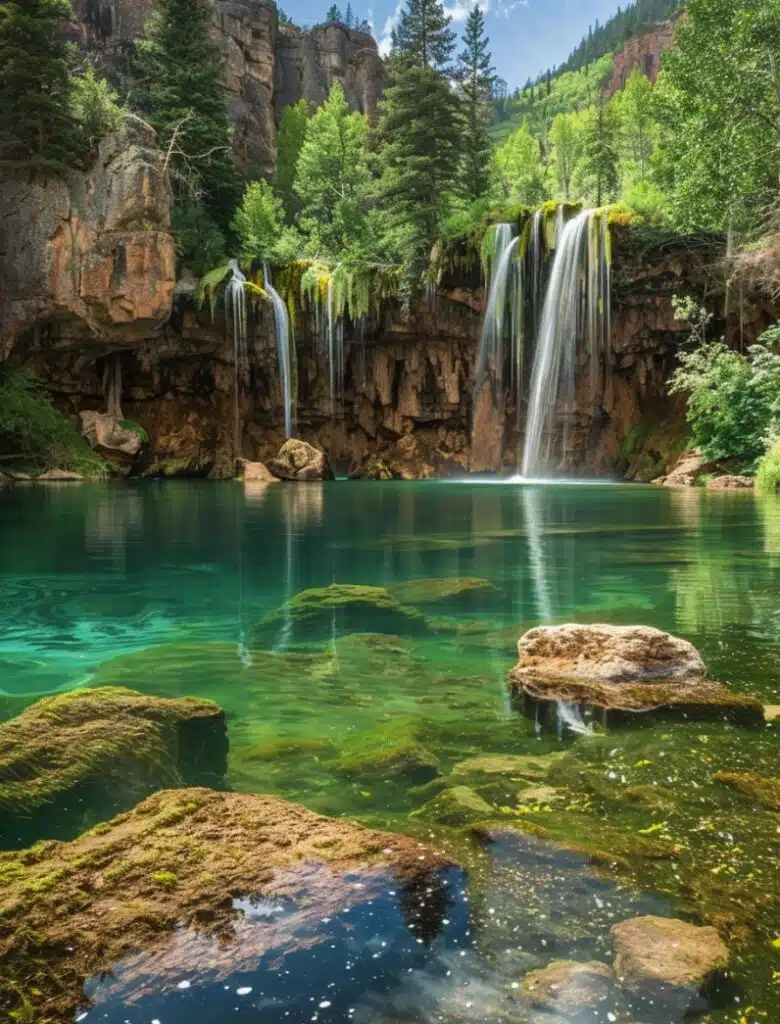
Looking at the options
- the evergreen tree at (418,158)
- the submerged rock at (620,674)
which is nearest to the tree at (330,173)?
the evergreen tree at (418,158)

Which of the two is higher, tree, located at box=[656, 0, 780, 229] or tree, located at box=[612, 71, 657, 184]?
tree, located at box=[612, 71, 657, 184]

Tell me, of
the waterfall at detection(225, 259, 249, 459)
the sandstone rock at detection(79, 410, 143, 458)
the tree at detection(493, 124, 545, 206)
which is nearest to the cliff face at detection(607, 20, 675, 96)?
the tree at detection(493, 124, 545, 206)

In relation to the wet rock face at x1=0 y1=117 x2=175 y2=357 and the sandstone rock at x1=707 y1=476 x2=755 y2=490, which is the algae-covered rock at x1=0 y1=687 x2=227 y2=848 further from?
the wet rock face at x1=0 y1=117 x2=175 y2=357

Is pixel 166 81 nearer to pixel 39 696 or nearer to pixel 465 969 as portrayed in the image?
pixel 39 696

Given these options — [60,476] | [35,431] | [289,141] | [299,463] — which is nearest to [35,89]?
[35,431]

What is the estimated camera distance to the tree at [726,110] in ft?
66.4

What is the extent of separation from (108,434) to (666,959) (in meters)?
32.6

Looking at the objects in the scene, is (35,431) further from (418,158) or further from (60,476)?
(418,158)

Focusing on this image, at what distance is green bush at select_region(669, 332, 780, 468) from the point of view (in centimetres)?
2303

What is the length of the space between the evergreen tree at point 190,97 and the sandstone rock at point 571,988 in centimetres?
3601

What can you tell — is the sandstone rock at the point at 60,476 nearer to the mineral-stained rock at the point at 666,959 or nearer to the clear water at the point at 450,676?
the clear water at the point at 450,676

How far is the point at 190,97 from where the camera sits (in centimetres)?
3456

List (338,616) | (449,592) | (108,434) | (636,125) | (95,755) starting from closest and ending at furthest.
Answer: (95,755) < (338,616) < (449,592) < (108,434) < (636,125)

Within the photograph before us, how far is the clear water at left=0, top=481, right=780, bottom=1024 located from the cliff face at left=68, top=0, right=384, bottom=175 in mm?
46161
